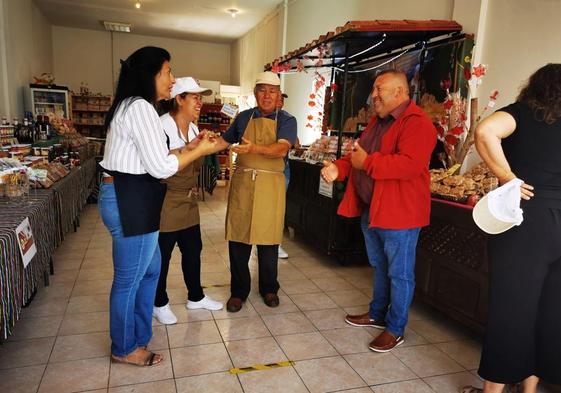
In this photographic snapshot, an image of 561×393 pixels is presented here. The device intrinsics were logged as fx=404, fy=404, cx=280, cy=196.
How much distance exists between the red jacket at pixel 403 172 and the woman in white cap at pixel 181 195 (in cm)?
110

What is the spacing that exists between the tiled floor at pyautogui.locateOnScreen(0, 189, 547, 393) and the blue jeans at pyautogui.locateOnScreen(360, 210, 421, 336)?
191 mm

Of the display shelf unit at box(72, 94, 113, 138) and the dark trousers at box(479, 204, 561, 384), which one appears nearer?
the dark trousers at box(479, 204, 561, 384)

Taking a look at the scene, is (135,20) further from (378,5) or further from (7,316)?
(7,316)

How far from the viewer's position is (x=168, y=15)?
27.8ft

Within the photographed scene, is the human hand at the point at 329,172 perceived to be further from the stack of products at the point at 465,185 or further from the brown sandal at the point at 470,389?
the brown sandal at the point at 470,389

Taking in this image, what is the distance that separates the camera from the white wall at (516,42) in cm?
276

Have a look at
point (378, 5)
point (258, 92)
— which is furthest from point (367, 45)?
point (258, 92)

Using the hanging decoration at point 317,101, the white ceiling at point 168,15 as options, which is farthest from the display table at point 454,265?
the white ceiling at point 168,15

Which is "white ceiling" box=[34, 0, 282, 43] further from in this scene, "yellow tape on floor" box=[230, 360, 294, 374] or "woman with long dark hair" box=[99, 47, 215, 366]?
"yellow tape on floor" box=[230, 360, 294, 374]

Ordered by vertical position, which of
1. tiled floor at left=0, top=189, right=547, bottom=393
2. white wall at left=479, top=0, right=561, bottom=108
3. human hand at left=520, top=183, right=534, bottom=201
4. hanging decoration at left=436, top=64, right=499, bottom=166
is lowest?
tiled floor at left=0, top=189, right=547, bottom=393

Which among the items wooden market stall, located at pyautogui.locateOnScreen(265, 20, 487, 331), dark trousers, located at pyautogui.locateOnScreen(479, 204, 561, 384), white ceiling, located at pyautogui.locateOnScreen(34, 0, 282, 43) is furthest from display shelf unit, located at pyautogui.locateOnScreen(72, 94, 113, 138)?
dark trousers, located at pyautogui.locateOnScreen(479, 204, 561, 384)

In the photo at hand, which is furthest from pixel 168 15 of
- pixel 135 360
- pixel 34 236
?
pixel 135 360

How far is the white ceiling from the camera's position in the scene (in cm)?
769

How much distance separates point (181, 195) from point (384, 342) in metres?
1.56
